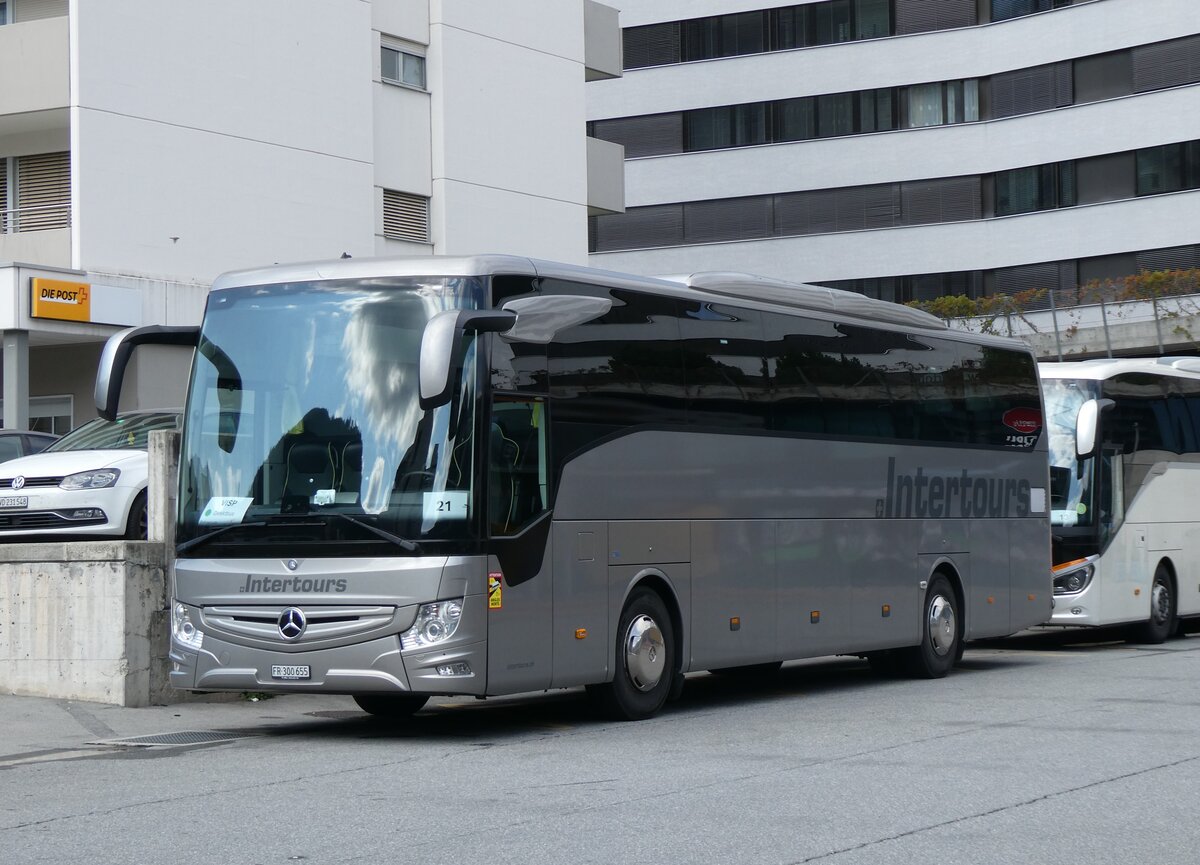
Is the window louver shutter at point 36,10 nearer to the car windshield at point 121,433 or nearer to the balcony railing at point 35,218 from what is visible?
the balcony railing at point 35,218

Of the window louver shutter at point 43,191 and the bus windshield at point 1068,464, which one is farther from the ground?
the window louver shutter at point 43,191

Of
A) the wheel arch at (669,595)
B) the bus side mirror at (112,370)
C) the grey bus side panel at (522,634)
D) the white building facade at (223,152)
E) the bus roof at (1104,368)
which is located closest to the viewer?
the grey bus side panel at (522,634)

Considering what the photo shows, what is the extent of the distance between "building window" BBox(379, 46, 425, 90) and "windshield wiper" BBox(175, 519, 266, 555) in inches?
882

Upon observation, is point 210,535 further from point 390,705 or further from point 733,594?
point 733,594

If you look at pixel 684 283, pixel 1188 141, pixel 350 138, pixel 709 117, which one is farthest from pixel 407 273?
pixel 709 117

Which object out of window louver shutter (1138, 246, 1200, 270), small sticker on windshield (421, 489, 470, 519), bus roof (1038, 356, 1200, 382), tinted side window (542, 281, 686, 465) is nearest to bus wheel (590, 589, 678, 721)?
tinted side window (542, 281, 686, 465)

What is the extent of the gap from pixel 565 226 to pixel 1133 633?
18617 mm

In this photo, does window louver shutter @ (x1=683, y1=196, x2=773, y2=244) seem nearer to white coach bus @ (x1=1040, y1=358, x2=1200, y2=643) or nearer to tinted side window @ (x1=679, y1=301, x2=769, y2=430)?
white coach bus @ (x1=1040, y1=358, x2=1200, y2=643)

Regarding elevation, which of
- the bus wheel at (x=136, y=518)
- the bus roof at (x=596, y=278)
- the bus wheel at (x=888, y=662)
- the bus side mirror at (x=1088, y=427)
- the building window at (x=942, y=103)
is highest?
the building window at (x=942, y=103)

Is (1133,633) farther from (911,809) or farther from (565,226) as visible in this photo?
(565,226)

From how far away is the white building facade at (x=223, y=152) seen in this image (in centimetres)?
2739

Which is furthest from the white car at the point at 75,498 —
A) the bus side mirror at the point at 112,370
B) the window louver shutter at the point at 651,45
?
the window louver shutter at the point at 651,45

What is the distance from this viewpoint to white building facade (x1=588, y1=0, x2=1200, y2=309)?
52.5 metres

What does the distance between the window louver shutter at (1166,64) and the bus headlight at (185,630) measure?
149 ft
